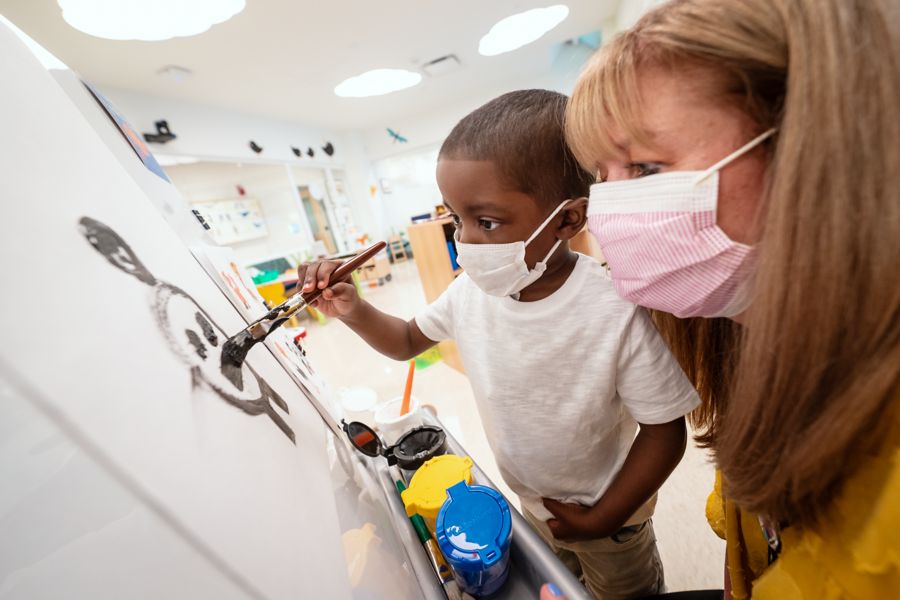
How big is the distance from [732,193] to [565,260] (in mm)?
275

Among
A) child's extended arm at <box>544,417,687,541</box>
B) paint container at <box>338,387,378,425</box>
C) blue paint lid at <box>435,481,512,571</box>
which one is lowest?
paint container at <box>338,387,378,425</box>

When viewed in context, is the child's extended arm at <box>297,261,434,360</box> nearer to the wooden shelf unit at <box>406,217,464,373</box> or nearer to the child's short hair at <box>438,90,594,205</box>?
the child's short hair at <box>438,90,594,205</box>

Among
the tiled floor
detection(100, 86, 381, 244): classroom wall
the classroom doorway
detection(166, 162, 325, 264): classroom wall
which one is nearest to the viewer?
the tiled floor

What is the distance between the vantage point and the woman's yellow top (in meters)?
0.29

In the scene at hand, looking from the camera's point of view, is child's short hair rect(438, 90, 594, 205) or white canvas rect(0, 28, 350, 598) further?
child's short hair rect(438, 90, 594, 205)

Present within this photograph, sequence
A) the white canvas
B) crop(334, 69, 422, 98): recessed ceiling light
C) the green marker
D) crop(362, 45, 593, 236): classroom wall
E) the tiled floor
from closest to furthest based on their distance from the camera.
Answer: the white canvas → the green marker → the tiled floor → crop(334, 69, 422, 98): recessed ceiling light → crop(362, 45, 593, 236): classroom wall

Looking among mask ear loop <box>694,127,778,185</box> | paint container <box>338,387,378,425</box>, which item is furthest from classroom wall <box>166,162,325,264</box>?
mask ear loop <box>694,127,778,185</box>

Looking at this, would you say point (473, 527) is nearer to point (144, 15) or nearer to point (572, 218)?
point (572, 218)

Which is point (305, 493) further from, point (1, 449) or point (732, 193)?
point (732, 193)

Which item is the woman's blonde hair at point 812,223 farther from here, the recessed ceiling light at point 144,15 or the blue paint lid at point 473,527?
the recessed ceiling light at point 144,15

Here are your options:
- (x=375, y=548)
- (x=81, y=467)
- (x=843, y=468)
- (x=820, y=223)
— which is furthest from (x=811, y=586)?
(x=81, y=467)

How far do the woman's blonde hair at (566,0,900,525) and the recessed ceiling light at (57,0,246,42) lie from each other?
2.71 m

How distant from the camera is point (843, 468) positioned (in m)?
0.33

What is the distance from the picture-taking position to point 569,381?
606 millimetres
